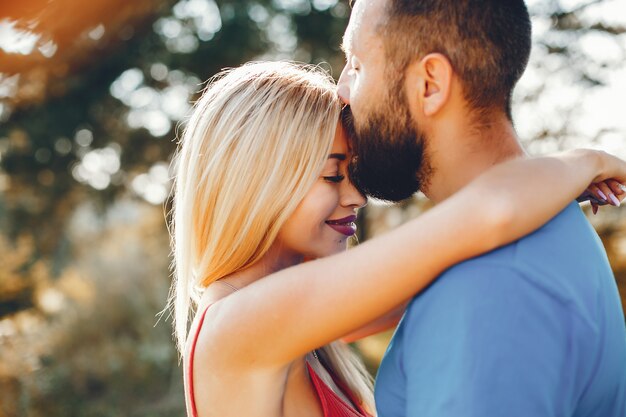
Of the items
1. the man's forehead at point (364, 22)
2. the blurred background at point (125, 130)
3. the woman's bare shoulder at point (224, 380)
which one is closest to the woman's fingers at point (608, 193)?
the man's forehead at point (364, 22)

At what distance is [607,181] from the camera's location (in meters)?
2.14

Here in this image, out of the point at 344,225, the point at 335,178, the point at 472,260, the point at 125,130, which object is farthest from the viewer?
the point at 125,130

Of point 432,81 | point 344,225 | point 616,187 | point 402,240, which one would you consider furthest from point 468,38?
point 344,225

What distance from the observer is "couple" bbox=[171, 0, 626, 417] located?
1.50 m

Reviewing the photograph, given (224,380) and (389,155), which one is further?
(389,155)

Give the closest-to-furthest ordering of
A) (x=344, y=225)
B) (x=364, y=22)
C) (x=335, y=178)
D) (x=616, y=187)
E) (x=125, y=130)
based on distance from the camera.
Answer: (x=364, y=22), (x=616, y=187), (x=335, y=178), (x=344, y=225), (x=125, y=130)

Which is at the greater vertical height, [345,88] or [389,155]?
[345,88]

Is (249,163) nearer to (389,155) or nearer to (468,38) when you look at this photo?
(389,155)

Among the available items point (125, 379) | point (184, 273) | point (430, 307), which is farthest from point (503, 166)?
point (125, 379)

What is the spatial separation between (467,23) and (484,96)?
0.64 feet

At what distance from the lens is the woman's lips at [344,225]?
7.72 feet

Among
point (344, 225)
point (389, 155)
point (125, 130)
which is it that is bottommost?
point (125, 130)

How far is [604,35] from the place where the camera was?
802 centimetres

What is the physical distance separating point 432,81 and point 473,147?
208 mm
